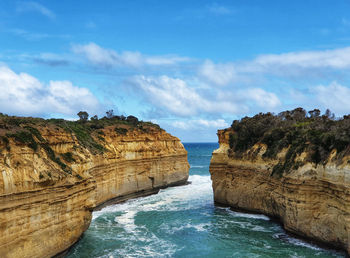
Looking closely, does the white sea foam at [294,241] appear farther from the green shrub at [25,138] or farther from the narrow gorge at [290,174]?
the green shrub at [25,138]

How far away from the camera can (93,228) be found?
2145 centimetres

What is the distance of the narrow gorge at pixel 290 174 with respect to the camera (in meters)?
16.0

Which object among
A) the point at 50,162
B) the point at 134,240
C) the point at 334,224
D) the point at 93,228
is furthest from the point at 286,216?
the point at 50,162

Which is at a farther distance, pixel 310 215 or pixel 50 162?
pixel 310 215

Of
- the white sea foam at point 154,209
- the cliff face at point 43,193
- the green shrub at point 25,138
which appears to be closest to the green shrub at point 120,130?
the white sea foam at point 154,209

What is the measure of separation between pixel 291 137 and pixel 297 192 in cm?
555

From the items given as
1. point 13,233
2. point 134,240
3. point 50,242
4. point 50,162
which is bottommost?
point 134,240

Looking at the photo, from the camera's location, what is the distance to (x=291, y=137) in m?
22.7

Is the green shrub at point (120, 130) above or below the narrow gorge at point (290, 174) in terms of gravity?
above

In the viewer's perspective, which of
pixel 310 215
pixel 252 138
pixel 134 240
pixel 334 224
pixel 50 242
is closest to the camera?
pixel 50 242

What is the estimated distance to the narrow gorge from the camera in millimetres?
16016

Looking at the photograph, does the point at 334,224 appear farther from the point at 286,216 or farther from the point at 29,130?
the point at 29,130

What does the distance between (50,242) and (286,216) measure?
42.2ft

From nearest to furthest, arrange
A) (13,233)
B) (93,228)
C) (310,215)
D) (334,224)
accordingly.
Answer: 1. (13,233)
2. (334,224)
3. (310,215)
4. (93,228)
